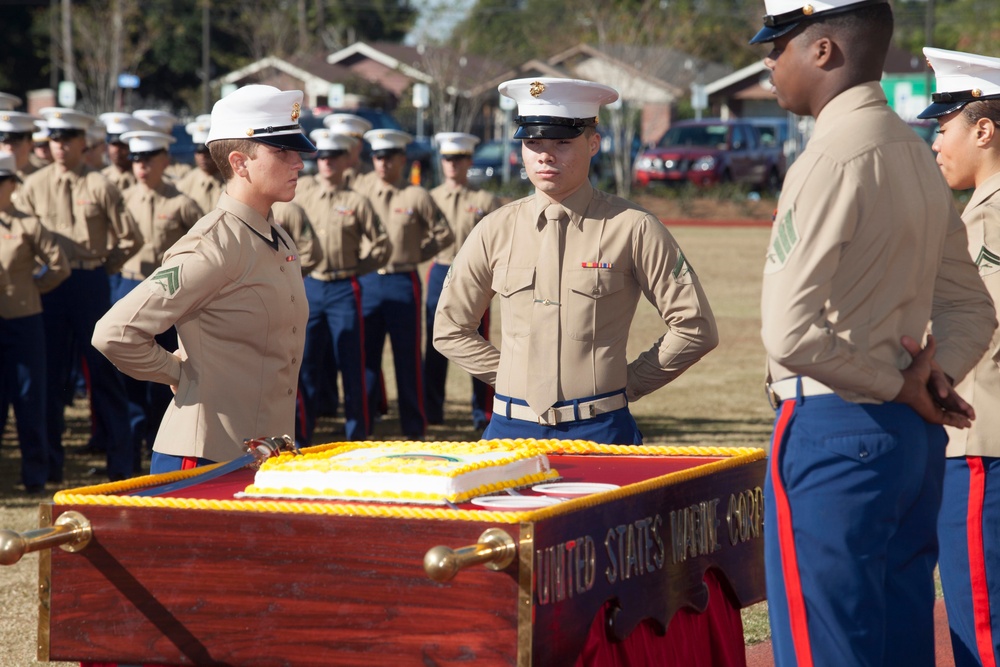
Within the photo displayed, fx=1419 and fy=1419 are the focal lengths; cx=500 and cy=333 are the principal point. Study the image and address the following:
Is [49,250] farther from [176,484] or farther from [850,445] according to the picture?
[850,445]

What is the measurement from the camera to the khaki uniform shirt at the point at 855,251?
2.83 metres

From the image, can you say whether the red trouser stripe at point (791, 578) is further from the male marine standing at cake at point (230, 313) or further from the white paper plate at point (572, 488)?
the male marine standing at cake at point (230, 313)

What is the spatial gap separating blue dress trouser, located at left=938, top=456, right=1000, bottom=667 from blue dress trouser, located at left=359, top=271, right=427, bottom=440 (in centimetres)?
690

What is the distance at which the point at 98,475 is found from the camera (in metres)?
9.09

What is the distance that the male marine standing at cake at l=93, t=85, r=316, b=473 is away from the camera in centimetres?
413

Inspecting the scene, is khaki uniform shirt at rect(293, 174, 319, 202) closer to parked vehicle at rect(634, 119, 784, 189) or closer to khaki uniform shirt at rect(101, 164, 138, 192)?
khaki uniform shirt at rect(101, 164, 138, 192)

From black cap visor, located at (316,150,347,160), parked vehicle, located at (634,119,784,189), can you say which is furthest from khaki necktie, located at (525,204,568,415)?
parked vehicle, located at (634,119,784,189)

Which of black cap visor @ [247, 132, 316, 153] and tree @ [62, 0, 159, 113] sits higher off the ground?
tree @ [62, 0, 159, 113]

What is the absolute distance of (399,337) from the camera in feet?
35.4

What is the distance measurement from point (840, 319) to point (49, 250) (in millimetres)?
6483

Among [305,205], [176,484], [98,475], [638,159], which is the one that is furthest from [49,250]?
[638,159]

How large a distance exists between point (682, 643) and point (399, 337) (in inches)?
287

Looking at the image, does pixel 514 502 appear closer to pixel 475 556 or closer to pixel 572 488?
pixel 572 488

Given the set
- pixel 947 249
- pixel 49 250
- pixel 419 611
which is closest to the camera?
pixel 419 611
